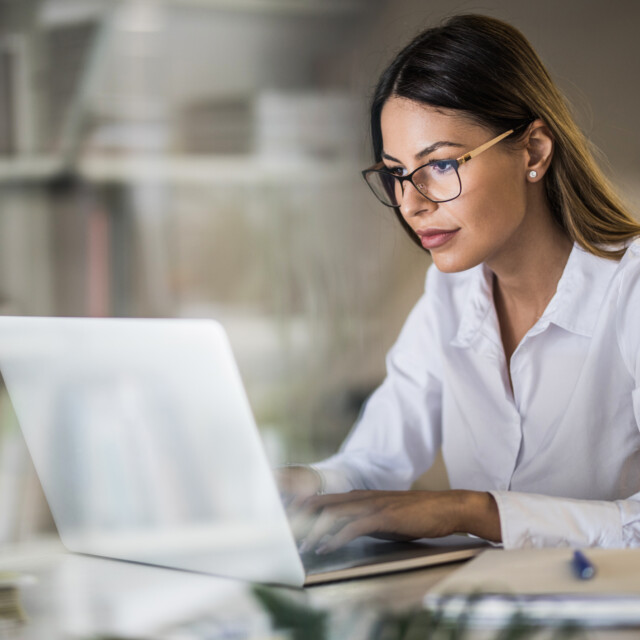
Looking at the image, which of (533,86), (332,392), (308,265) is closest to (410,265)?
(308,265)

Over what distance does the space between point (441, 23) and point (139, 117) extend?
3.10ft

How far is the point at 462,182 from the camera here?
3.82 ft

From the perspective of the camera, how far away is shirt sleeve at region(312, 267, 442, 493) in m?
1.29

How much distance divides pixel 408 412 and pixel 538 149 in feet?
1.55

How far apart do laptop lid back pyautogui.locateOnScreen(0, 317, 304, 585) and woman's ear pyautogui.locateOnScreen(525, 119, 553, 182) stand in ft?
2.42

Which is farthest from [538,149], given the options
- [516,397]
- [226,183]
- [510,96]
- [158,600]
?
[226,183]

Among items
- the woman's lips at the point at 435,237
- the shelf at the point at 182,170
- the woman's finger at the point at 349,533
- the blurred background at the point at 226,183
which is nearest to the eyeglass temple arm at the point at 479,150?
the woman's lips at the point at 435,237

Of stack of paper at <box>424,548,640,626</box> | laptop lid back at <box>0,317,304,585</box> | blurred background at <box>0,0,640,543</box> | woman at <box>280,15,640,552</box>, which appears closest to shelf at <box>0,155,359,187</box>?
blurred background at <box>0,0,640,543</box>

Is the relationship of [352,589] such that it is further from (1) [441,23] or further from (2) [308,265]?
(2) [308,265]

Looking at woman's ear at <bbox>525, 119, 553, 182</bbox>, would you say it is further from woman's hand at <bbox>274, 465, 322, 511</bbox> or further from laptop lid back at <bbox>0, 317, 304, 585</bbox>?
laptop lid back at <bbox>0, 317, 304, 585</bbox>

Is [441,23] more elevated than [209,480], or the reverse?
[441,23]

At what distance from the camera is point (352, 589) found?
0.66 m

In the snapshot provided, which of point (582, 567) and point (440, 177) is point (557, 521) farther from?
point (440, 177)

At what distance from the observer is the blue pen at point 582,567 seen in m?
0.59
